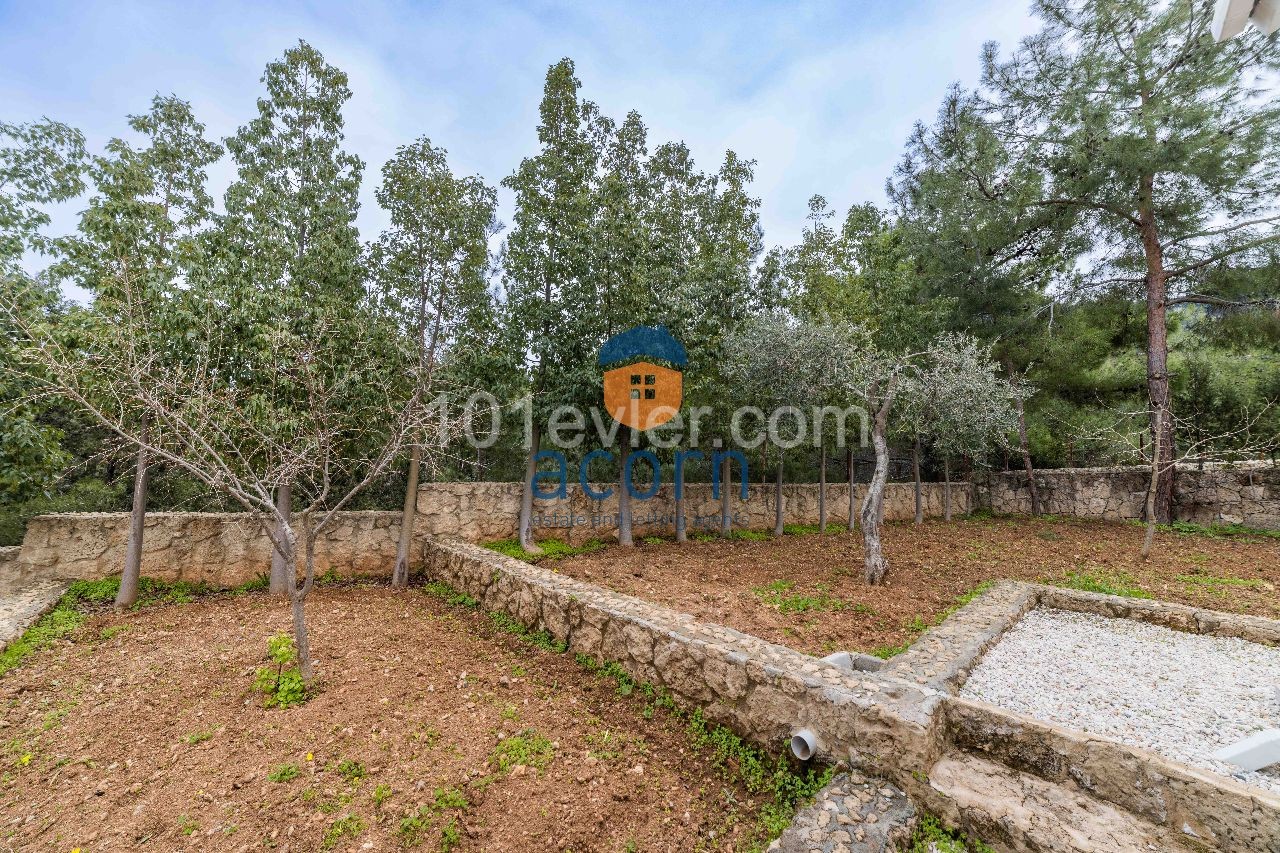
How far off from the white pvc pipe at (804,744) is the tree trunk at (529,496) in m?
5.48

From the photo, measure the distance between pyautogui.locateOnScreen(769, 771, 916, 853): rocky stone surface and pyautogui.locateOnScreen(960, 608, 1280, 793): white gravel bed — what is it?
1456 mm

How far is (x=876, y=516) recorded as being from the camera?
21.4 feet

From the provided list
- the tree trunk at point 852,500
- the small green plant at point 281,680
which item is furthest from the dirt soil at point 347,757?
the tree trunk at point 852,500

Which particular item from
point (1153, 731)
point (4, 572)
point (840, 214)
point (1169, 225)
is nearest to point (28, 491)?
point (4, 572)

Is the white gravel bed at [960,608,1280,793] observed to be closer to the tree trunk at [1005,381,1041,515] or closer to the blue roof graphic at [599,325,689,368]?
the blue roof graphic at [599,325,689,368]

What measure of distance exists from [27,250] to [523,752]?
769 centimetres

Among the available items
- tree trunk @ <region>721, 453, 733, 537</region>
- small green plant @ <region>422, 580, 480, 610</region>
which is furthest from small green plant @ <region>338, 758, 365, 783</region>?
tree trunk @ <region>721, 453, 733, 537</region>

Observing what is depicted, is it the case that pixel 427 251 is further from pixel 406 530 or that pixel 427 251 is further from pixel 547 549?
pixel 547 549

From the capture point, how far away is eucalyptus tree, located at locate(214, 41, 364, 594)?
546 cm

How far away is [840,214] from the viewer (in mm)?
10852

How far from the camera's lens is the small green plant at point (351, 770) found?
108 inches

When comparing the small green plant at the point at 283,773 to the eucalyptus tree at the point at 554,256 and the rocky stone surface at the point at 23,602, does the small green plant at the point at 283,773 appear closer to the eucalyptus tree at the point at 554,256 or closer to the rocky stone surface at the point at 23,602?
the rocky stone surface at the point at 23,602

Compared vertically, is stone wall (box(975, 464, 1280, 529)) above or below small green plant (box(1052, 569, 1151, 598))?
above

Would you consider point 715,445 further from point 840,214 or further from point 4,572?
point 4,572
